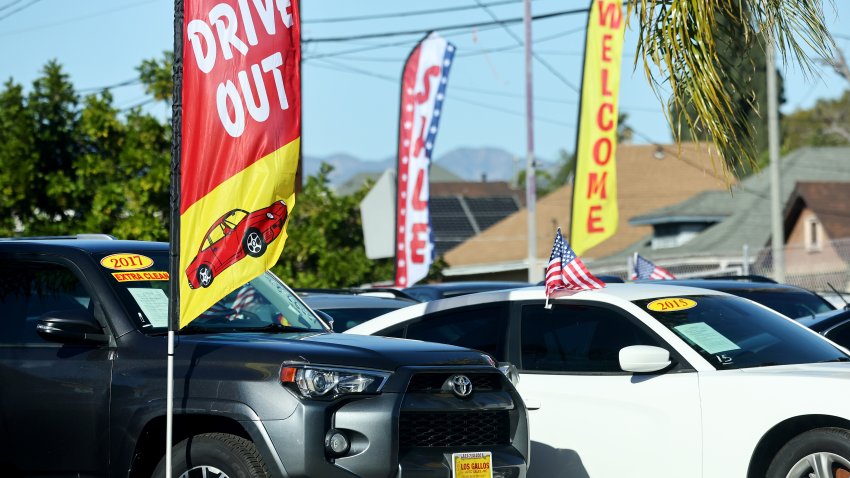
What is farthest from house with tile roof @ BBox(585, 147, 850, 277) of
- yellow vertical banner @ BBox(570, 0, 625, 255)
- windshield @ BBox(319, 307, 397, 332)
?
windshield @ BBox(319, 307, 397, 332)

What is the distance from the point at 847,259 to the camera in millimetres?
28453

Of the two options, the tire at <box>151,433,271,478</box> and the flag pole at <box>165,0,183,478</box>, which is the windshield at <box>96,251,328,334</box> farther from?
the tire at <box>151,433,271,478</box>

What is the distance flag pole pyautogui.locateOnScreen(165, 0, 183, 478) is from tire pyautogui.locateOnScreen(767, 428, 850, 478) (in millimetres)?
3359

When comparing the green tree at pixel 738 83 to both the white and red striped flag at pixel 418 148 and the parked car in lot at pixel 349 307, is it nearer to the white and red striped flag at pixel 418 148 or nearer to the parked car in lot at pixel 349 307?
the parked car in lot at pixel 349 307

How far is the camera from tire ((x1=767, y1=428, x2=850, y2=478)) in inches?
279

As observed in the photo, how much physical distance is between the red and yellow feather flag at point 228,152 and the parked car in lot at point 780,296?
6420mm

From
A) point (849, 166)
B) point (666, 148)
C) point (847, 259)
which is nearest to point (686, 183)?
point (666, 148)

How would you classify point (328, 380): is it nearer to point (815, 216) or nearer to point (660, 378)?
point (660, 378)

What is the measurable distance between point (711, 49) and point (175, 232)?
13.3 ft

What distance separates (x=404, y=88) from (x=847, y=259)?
41.7 feet

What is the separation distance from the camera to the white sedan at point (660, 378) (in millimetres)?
7301

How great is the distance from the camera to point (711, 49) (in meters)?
8.78

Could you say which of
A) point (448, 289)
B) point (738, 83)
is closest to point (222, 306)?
point (738, 83)

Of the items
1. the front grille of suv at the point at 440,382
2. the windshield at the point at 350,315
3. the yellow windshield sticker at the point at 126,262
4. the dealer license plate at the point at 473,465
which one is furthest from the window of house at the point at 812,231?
the dealer license plate at the point at 473,465
